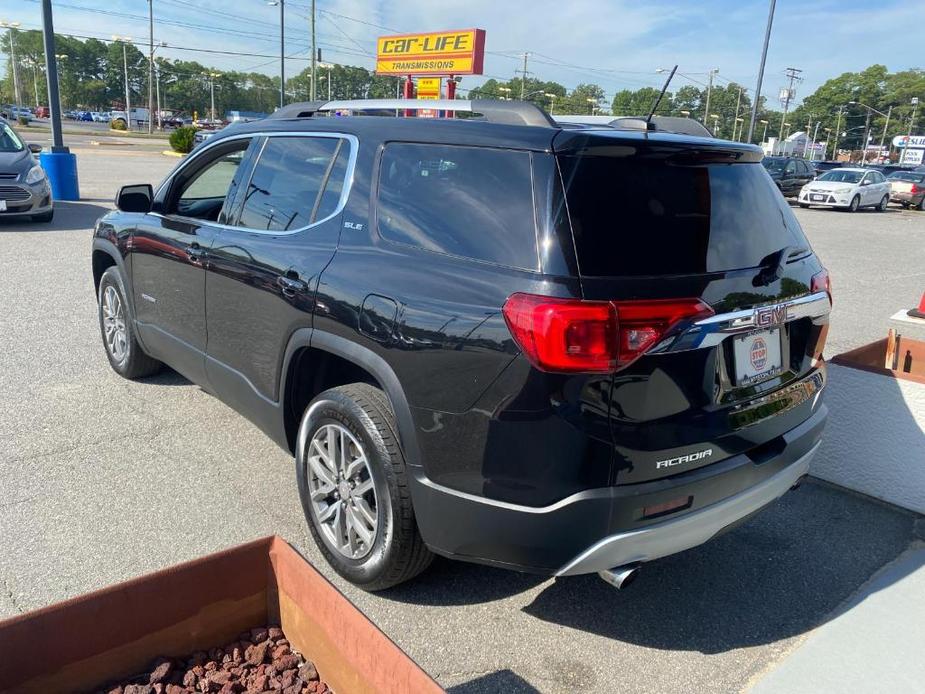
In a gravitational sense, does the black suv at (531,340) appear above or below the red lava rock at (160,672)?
above

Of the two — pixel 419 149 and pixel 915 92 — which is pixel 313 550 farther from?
pixel 915 92

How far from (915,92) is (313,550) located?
14576cm

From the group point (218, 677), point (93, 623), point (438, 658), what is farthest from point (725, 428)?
point (93, 623)

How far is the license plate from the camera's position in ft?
8.75

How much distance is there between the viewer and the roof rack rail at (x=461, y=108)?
285cm

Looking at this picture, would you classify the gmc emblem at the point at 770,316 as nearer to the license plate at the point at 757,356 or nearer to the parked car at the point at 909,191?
the license plate at the point at 757,356

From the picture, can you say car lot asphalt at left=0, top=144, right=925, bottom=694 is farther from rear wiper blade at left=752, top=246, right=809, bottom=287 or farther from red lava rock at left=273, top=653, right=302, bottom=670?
rear wiper blade at left=752, top=246, right=809, bottom=287

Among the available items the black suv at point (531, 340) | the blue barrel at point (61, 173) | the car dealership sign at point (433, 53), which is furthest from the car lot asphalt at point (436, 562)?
the car dealership sign at point (433, 53)

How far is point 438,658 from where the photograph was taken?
108 inches

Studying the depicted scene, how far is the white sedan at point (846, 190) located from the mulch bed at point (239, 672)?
27464 mm

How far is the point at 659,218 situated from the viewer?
8.44 feet

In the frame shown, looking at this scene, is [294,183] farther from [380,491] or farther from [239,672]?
[239,672]

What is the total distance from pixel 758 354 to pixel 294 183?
221 centimetres

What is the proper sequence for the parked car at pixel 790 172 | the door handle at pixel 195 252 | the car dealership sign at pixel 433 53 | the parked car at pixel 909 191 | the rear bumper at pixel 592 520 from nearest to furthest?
1. the rear bumper at pixel 592 520
2. the door handle at pixel 195 252
3. the parked car at pixel 790 172
4. the parked car at pixel 909 191
5. the car dealership sign at pixel 433 53
